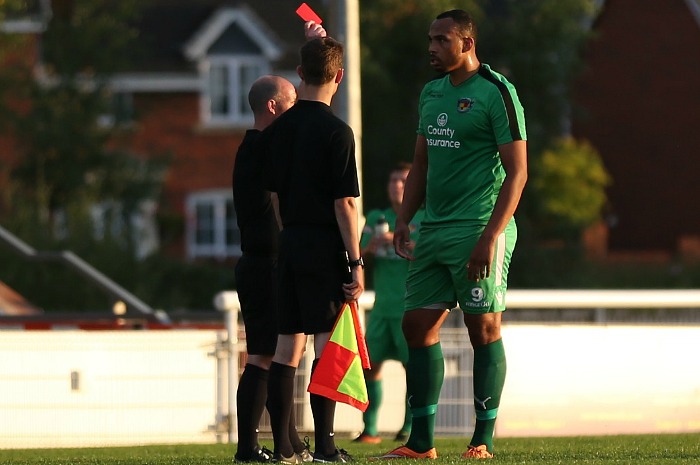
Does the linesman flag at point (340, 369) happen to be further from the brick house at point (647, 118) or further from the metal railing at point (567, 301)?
the brick house at point (647, 118)

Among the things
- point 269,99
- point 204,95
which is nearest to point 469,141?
point 269,99

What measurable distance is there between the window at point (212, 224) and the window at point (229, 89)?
2.05 metres

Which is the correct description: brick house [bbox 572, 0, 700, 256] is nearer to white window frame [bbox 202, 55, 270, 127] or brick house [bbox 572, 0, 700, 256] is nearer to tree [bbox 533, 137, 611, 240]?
tree [bbox 533, 137, 611, 240]

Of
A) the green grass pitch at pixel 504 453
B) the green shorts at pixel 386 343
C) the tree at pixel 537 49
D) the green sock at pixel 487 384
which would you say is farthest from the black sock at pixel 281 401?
the tree at pixel 537 49

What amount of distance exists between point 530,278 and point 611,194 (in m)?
15.7

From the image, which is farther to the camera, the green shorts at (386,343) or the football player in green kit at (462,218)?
the green shorts at (386,343)

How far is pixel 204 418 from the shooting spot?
12656 mm

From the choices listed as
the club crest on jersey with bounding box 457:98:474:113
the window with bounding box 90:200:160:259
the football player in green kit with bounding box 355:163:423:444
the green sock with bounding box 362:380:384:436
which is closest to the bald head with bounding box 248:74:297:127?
the club crest on jersey with bounding box 457:98:474:113

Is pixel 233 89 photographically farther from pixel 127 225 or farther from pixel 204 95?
pixel 127 225

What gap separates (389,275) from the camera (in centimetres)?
1257

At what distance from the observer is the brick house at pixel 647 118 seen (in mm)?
49875

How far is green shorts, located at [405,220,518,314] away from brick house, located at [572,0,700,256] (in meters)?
42.3

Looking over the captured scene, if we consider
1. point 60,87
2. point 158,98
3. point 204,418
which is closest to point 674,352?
point 204,418

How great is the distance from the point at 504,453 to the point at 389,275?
3649 mm
